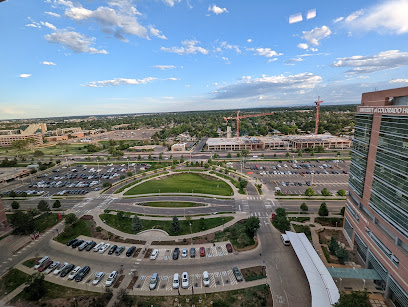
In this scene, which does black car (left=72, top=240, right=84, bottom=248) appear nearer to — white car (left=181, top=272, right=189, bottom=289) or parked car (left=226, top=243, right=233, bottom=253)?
white car (left=181, top=272, right=189, bottom=289)

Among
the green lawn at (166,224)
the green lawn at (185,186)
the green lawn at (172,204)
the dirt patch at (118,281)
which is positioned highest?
the green lawn at (185,186)

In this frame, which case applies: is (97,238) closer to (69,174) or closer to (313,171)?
(69,174)

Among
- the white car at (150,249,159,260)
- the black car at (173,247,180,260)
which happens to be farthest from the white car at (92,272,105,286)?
the black car at (173,247,180,260)

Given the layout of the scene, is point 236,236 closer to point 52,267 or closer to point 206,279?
point 206,279

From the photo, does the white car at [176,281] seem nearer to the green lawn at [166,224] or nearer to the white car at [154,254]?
the white car at [154,254]

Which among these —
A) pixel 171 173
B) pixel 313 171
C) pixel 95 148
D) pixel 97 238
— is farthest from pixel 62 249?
pixel 95 148

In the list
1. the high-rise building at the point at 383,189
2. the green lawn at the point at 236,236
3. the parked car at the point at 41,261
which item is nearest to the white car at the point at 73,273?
the parked car at the point at 41,261

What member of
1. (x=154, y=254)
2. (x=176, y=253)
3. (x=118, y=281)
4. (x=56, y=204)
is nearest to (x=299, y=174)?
(x=176, y=253)
